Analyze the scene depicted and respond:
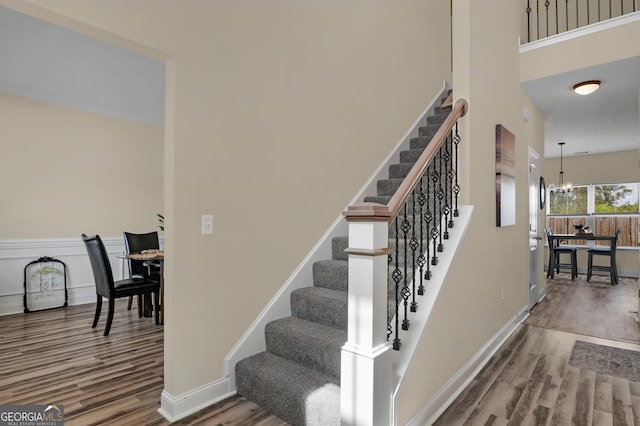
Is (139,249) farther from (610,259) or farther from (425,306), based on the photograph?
(610,259)

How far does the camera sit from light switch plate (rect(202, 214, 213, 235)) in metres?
2.17

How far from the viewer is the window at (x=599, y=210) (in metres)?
7.57

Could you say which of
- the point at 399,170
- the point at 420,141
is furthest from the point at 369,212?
the point at 420,141

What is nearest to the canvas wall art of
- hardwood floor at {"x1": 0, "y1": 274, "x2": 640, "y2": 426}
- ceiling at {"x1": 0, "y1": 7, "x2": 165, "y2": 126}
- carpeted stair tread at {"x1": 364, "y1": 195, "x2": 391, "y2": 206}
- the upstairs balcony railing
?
carpeted stair tread at {"x1": 364, "y1": 195, "x2": 391, "y2": 206}

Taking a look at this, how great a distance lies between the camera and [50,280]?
4.72 m

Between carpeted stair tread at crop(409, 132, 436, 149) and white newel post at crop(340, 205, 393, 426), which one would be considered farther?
carpeted stair tread at crop(409, 132, 436, 149)

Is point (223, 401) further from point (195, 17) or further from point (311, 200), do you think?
point (195, 17)

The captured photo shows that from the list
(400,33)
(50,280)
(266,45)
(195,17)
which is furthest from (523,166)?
(50,280)

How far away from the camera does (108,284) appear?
3557mm

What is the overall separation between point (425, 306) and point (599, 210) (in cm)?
823

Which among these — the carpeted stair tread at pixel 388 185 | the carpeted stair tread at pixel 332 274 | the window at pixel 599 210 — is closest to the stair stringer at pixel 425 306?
the carpeted stair tread at pixel 332 274

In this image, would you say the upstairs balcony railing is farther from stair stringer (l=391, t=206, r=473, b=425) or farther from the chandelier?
stair stringer (l=391, t=206, r=473, b=425)

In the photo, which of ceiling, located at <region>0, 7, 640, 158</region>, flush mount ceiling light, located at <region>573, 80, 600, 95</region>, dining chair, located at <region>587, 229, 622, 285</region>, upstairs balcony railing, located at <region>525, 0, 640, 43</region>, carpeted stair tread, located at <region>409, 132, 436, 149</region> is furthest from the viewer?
dining chair, located at <region>587, 229, 622, 285</region>

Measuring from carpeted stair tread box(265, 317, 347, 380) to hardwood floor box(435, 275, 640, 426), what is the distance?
0.73 metres
